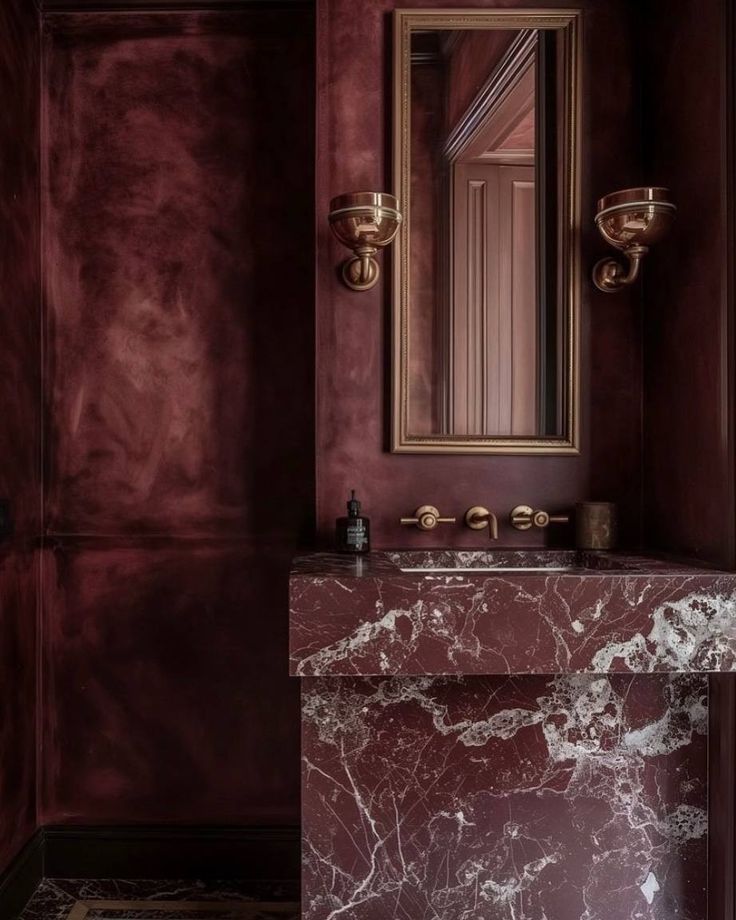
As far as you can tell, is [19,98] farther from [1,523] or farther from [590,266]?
[590,266]

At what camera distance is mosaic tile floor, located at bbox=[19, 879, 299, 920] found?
87.0 inches

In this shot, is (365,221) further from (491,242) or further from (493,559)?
(493,559)

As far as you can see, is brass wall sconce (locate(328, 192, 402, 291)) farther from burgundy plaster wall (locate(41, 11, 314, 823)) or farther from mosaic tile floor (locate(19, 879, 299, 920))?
mosaic tile floor (locate(19, 879, 299, 920))

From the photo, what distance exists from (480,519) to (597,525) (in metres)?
0.30

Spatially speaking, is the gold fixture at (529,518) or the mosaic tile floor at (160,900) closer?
the gold fixture at (529,518)

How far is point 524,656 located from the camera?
1.61 metres

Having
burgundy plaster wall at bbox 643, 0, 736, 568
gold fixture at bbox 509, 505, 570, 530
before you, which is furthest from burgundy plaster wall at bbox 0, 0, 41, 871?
burgundy plaster wall at bbox 643, 0, 736, 568

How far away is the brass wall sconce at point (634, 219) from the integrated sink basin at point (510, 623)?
0.85 metres

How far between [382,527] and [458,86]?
119 centimetres

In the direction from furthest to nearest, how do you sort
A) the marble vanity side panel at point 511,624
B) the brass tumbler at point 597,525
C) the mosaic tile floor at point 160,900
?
the mosaic tile floor at point 160,900
the brass tumbler at point 597,525
the marble vanity side panel at point 511,624

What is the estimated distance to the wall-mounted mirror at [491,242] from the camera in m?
2.14

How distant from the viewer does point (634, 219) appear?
1.96 meters

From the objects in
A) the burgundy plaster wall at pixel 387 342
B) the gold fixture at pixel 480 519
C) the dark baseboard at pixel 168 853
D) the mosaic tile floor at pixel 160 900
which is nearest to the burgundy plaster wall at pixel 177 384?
the dark baseboard at pixel 168 853

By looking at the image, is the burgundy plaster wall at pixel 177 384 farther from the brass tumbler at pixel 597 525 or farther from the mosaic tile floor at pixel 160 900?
the brass tumbler at pixel 597 525
